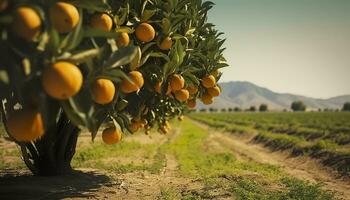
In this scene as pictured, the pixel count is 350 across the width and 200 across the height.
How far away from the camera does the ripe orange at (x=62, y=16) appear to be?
3.07 metres

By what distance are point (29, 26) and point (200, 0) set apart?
4.15 m

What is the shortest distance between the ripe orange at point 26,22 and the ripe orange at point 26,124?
23.8 inches

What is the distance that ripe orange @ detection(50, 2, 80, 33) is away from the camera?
307 centimetres

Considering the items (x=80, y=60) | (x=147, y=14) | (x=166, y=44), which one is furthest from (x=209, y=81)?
(x=80, y=60)

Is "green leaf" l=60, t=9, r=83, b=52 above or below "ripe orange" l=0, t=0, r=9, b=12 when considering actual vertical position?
below

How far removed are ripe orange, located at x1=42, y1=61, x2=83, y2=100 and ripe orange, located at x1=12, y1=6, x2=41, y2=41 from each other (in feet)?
0.97

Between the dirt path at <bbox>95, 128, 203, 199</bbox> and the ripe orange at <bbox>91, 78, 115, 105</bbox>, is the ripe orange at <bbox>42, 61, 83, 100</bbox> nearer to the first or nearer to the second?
the ripe orange at <bbox>91, 78, 115, 105</bbox>

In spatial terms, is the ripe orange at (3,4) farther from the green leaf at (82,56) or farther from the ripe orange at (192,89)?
the ripe orange at (192,89)

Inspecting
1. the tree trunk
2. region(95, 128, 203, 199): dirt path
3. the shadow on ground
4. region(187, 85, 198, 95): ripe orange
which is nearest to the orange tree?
region(187, 85, 198, 95): ripe orange

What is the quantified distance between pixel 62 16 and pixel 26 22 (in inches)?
11.1

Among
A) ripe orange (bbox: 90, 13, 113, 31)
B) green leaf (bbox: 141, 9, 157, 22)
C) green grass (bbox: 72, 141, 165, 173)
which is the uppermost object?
green leaf (bbox: 141, 9, 157, 22)

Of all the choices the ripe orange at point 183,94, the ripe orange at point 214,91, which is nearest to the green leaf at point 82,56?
the ripe orange at point 183,94

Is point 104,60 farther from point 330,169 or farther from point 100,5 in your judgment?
point 330,169

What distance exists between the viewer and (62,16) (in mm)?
3068
